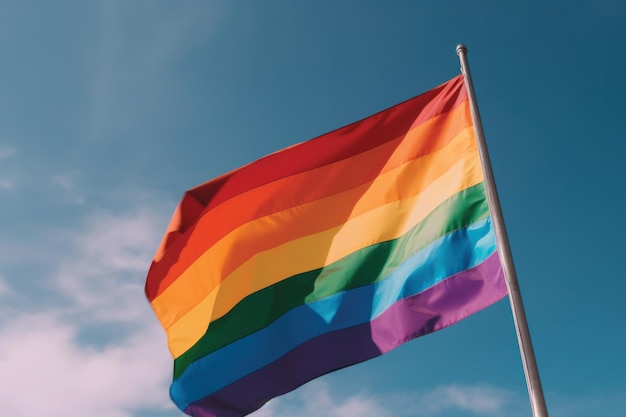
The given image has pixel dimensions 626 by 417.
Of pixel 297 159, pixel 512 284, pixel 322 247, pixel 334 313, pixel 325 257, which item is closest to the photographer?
pixel 512 284

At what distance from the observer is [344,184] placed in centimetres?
1140

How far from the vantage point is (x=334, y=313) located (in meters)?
10.2

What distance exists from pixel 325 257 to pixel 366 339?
1721 millimetres

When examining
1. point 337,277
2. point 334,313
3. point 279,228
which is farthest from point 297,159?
point 334,313

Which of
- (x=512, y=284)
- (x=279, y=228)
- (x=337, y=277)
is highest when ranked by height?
(x=279, y=228)

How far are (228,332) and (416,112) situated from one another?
4.63m

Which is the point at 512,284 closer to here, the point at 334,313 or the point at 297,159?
the point at 334,313

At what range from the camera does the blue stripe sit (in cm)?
916

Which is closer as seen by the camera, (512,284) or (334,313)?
(512,284)

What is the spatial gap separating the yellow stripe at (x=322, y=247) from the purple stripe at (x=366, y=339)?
48.6 inches

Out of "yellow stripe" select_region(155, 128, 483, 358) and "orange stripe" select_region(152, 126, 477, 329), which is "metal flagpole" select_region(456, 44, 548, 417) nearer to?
"yellow stripe" select_region(155, 128, 483, 358)

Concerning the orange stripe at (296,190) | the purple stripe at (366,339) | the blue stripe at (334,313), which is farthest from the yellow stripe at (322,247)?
the purple stripe at (366,339)

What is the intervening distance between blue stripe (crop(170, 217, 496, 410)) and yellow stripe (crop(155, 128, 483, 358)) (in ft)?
2.01

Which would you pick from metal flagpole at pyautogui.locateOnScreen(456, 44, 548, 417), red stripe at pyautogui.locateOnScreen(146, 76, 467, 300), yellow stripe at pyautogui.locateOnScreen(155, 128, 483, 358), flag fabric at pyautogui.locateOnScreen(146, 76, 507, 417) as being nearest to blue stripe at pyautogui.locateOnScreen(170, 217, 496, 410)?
flag fabric at pyautogui.locateOnScreen(146, 76, 507, 417)
